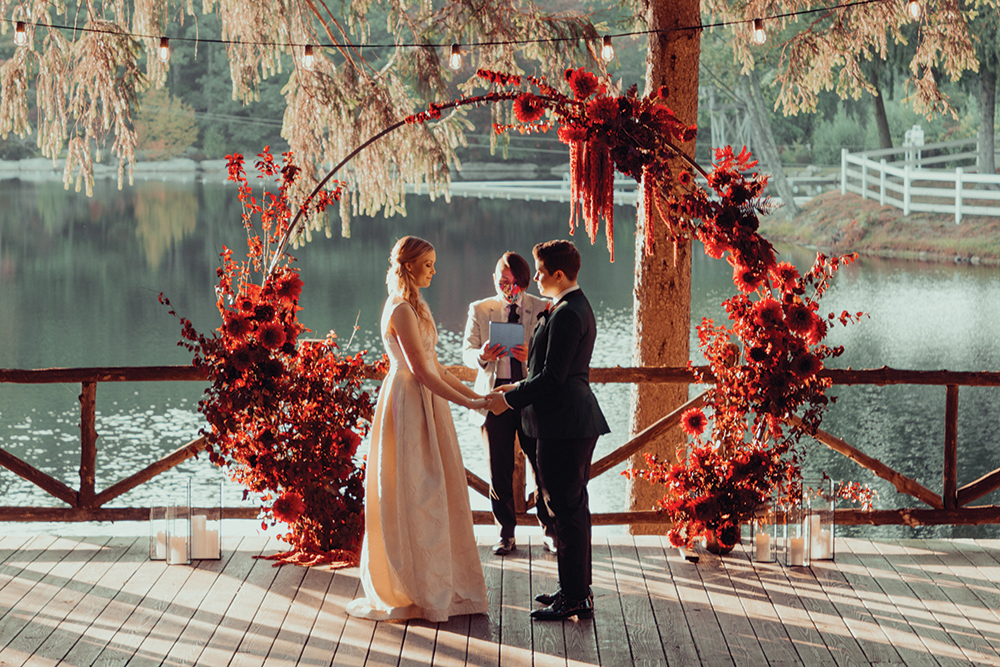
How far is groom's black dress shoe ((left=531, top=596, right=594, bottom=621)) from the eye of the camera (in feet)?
12.5

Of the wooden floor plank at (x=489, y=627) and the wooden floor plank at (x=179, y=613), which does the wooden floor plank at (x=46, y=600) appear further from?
the wooden floor plank at (x=489, y=627)

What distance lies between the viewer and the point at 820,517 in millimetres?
4523

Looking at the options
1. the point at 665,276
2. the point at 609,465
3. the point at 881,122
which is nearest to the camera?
the point at 609,465

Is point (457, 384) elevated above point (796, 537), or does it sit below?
above

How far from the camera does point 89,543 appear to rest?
4.77 metres

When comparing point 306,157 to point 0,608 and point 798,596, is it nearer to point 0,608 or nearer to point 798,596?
point 0,608

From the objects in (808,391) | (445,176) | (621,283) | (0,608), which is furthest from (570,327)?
(621,283)

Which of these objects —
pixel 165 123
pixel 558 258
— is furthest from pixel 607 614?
pixel 165 123

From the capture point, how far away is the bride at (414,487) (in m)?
3.82

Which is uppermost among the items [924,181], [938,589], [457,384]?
[924,181]

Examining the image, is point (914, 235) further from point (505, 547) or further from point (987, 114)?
point (505, 547)

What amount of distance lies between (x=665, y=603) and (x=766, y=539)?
2.37ft

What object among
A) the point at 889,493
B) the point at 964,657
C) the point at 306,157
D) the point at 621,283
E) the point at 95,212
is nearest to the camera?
the point at 964,657

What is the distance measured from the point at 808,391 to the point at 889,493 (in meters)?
7.86
